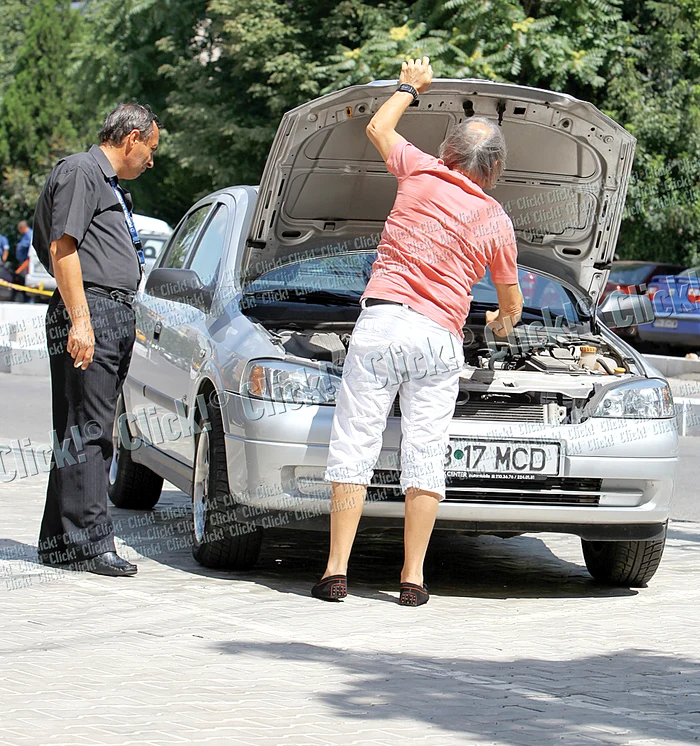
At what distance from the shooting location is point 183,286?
6730 millimetres

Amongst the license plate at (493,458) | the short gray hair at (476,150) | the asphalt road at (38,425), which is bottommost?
the asphalt road at (38,425)

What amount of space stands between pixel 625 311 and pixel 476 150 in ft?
6.40

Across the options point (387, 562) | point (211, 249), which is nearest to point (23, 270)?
point (211, 249)

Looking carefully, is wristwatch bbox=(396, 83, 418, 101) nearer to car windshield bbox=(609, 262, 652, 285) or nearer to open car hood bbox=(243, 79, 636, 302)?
open car hood bbox=(243, 79, 636, 302)

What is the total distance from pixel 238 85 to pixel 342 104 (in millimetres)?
23342

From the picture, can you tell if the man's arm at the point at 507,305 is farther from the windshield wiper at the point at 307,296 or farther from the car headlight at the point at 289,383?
the windshield wiper at the point at 307,296

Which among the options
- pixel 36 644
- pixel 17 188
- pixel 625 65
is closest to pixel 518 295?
pixel 36 644

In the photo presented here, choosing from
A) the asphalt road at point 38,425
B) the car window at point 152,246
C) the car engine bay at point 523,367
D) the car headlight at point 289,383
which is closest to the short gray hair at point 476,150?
the car engine bay at point 523,367

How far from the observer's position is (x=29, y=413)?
1332cm

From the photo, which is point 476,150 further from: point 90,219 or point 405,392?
point 90,219

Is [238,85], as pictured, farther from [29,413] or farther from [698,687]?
[698,687]

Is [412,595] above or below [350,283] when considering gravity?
below

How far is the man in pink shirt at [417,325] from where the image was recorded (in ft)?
18.4

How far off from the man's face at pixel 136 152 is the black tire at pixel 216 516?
1101 millimetres
